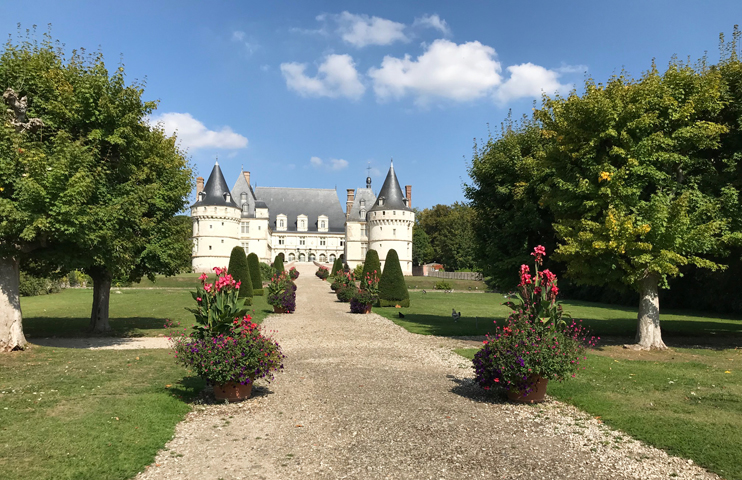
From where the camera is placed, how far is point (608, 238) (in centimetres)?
1076

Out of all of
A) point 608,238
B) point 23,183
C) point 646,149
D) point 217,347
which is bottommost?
point 217,347

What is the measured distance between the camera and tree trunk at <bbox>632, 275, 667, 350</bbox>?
11578 millimetres

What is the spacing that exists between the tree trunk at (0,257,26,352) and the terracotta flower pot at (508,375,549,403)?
921 centimetres

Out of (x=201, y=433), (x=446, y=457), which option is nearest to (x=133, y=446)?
(x=201, y=433)

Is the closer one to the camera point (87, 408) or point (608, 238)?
point (87, 408)

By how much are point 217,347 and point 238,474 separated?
89.4 inches

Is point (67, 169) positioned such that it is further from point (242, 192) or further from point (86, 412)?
point (242, 192)

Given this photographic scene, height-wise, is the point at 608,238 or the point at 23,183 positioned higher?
the point at 23,183

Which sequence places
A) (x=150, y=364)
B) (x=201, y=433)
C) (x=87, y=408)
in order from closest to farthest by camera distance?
(x=201, y=433) < (x=87, y=408) < (x=150, y=364)

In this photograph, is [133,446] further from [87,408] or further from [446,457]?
[446,457]

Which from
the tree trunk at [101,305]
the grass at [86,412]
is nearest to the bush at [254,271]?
the tree trunk at [101,305]

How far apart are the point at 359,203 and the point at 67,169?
65.2 meters

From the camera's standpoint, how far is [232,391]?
6859mm

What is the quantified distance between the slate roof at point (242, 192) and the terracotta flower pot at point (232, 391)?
63.9 metres
